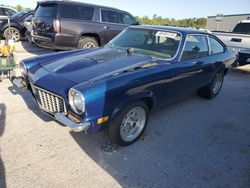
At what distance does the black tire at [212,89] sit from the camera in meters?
5.20

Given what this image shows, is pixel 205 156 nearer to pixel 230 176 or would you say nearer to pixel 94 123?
pixel 230 176

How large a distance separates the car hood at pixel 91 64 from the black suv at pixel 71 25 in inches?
141

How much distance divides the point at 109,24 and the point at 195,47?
477 cm

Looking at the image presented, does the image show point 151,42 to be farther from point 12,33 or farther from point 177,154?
point 12,33

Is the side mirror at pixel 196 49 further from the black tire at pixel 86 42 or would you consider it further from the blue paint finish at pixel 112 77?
the black tire at pixel 86 42

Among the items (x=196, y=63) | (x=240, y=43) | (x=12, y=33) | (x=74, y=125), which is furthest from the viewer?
(x=12, y=33)

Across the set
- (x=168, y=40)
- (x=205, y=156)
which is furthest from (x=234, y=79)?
(x=205, y=156)

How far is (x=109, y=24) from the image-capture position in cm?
834

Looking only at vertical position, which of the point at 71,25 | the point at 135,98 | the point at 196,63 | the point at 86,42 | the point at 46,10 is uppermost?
the point at 46,10

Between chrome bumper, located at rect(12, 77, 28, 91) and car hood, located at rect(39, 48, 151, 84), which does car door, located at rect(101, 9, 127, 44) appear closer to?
car hood, located at rect(39, 48, 151, 84)

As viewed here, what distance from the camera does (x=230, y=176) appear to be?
9.29 ft

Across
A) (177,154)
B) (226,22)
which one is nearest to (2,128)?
(177,154)

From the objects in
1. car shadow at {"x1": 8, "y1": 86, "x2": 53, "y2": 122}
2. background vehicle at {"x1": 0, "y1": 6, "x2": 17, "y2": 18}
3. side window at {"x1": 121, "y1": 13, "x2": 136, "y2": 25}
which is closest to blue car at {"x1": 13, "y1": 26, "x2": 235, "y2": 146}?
car shadow at {"x1": 8, "y1": 86, "x2": 53, "y2": 122}

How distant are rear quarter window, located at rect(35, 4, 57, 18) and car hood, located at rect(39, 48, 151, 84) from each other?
3959mm
